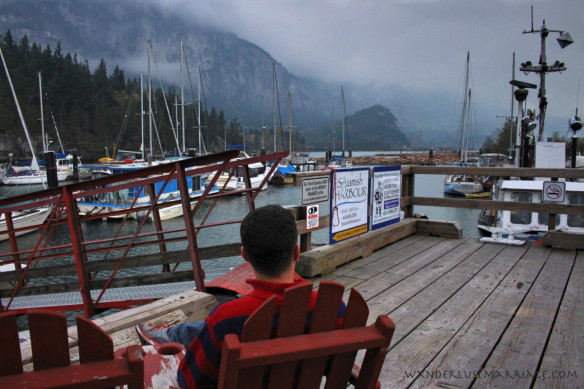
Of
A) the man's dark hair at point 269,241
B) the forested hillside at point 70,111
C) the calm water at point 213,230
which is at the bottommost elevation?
the calm water at point 213,230

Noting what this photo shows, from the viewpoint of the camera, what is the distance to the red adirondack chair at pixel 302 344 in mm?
1433

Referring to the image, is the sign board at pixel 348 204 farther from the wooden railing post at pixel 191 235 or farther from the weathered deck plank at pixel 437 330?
the wooden railing post at pixel 191 235

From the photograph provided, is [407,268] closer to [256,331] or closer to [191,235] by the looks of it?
[191,235]

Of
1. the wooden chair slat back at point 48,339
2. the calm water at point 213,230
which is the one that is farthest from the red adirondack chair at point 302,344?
the calm water at point 213,230

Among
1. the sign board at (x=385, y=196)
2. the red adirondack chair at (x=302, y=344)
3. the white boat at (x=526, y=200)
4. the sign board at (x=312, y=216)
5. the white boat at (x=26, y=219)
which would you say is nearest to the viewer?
Result: the red adirondack chair at (x=302, y=344)

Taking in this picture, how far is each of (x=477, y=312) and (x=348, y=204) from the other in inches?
90.0

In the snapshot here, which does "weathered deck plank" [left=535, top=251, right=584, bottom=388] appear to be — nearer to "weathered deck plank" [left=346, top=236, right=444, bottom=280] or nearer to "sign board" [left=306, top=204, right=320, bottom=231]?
"weathered deck plank" [left=346, top=236, right=444, bottom=280]

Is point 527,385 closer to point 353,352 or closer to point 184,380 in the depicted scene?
point 353,352

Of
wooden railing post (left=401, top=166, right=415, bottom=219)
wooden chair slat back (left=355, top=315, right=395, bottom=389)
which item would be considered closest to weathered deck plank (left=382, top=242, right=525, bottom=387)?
wooden chair slat back (left=355, top=315, right=395, bottom=389)

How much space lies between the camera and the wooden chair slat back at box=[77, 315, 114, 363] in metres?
1.31

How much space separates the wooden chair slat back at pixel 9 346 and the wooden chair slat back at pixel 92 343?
173 millimetres

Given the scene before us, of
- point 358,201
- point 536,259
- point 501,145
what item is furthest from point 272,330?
point 501,145

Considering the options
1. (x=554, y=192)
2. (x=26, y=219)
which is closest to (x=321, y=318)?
(x=554, y=192)

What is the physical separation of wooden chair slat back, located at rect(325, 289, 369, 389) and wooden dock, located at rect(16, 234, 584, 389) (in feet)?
4.41
